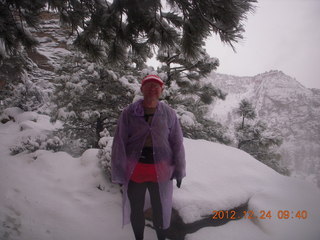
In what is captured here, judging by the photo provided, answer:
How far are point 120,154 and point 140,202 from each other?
23.3 inches

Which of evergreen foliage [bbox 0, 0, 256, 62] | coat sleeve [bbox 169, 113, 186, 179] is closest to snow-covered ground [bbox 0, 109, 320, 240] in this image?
coat sleeve [bbox 169, 113, 186, 179]

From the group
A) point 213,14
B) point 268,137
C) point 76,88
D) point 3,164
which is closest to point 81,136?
point 76,88

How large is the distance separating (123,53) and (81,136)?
6.33 meters

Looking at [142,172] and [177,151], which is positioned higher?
[177,151]

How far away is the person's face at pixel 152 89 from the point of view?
6.44 feet

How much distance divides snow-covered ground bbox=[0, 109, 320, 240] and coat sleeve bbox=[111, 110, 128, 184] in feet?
3.37

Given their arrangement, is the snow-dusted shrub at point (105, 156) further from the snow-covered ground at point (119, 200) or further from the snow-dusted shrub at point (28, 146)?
the snow-dusted shrub at point (28, 146)

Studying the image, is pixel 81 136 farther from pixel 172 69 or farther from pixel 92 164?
pixel 172 69

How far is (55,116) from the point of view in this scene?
689 cm

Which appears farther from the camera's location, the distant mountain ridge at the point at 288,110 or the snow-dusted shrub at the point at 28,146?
the distant mountain ridge at the point at 288,110

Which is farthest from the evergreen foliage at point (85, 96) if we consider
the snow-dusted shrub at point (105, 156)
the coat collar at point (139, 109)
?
the coat collar at point (139, 109)

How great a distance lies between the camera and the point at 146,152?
2.01 meters
